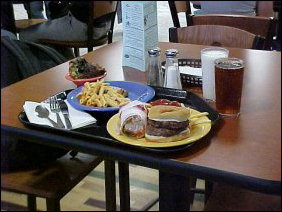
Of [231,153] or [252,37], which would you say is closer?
[231,153]

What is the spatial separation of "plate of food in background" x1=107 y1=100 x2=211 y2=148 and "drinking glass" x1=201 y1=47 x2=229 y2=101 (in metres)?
0.21

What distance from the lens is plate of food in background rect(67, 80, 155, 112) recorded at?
0.93m

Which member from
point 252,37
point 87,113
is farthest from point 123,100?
point 252,37

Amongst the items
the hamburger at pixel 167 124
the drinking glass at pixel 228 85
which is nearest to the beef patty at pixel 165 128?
the hamburger at pixel 167 124

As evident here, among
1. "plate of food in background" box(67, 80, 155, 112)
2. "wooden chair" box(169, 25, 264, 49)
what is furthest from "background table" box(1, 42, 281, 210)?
"wooden chair" box(169, 25, 264, 49)

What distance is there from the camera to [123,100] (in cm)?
95

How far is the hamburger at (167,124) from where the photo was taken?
73 cm

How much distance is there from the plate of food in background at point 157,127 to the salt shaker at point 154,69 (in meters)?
0.29

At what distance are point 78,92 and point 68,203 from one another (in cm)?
51

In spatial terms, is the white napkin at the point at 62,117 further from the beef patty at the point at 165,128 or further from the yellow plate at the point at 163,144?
the beef patty at the point at 165,128

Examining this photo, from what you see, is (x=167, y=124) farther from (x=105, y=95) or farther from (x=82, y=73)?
(x=82, y=73)

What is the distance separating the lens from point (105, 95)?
96 centimetres

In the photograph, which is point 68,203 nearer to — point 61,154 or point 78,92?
point 78,92

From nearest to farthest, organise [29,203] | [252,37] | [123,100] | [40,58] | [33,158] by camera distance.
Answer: [29,203], [40,58], [123,100], [33,158], [252,37]
